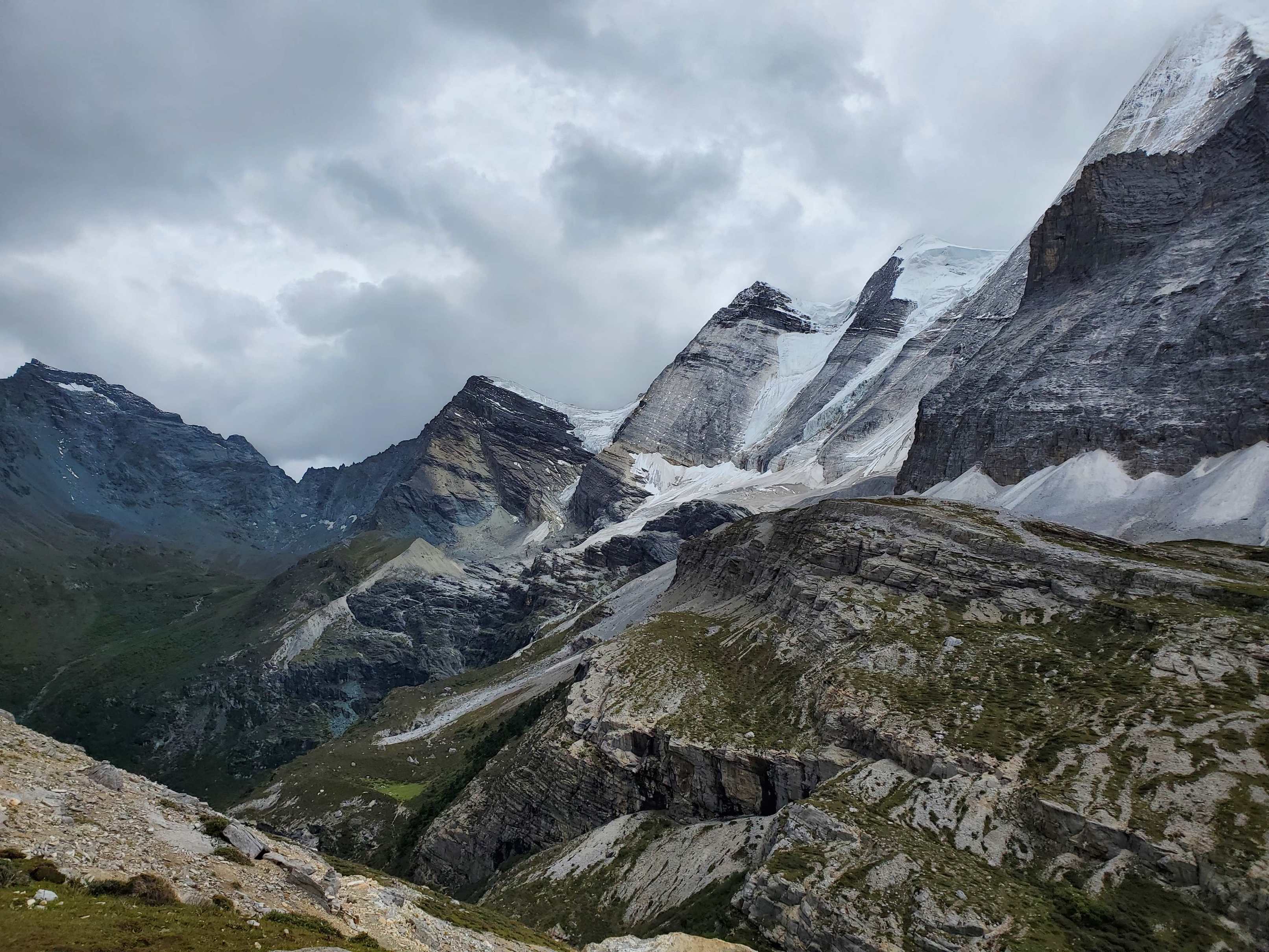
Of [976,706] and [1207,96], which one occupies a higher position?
[1207,96]

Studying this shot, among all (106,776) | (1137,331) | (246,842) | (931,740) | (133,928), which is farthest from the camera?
(1137,331)

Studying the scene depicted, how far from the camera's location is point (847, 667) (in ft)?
218

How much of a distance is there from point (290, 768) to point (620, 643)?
115 metres

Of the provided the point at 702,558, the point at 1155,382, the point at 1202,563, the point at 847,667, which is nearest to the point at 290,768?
the point at 702,558

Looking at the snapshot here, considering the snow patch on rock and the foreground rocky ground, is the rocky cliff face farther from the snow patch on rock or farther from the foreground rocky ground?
the snow patch on rock

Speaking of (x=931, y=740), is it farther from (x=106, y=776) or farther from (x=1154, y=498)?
(x=1154, y=498)

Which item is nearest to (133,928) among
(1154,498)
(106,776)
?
(106,776)

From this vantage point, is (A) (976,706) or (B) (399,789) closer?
(A) (976,706)

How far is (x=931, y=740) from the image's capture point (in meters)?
51.9

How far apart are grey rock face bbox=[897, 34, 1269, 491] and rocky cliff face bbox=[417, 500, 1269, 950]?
55260mm

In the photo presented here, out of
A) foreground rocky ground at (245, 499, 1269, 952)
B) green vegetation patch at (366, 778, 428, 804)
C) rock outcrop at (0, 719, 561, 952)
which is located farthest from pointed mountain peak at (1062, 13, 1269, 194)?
rock outcrop at (0, 719, 561, 952)

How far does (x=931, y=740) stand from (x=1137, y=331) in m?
128

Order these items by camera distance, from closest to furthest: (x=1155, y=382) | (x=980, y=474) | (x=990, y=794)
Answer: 1. (x=990, y=794)
2. (x=1155, y=382)
3. (x=980, y=474)

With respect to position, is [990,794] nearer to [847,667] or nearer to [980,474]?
[847,667]
